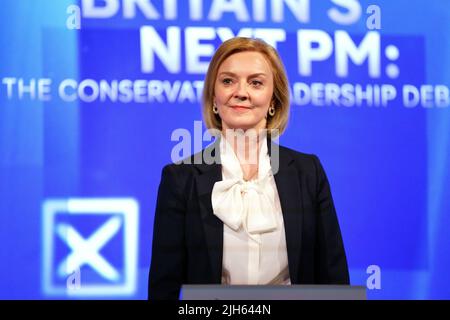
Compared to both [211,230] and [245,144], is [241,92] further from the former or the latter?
[211,230]

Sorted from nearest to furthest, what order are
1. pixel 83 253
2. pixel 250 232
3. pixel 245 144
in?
pixel 250 232 → pixel 245 144 → pixel 83 253

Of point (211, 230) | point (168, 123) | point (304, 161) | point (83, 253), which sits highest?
point (168, 123)

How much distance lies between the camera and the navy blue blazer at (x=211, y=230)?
8.87 feet

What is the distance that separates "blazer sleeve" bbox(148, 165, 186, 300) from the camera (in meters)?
2.72

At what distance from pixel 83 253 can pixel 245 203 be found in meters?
0.94

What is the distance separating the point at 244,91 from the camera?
114 inches

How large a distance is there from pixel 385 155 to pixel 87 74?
1403 millimetres

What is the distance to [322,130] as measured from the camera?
3.44m

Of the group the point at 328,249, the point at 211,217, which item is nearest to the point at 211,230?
the point at 211,217

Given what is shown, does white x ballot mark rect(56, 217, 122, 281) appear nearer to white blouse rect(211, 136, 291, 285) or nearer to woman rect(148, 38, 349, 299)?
woman rect(148, 38, 349, 299)

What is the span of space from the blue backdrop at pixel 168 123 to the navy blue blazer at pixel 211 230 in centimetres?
51

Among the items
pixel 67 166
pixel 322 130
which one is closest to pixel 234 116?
pixel 322 130

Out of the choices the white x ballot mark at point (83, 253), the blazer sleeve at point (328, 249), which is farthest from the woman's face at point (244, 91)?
the white x ballot mark at point (83, 253)
